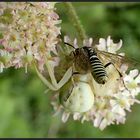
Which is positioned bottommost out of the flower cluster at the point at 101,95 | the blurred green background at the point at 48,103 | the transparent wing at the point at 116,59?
the blurred green background at the point at 48,103

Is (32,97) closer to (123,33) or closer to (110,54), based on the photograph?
(123,33)

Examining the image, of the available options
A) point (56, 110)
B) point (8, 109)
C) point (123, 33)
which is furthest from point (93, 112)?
point (123, 33)

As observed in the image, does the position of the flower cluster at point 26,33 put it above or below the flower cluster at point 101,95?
above

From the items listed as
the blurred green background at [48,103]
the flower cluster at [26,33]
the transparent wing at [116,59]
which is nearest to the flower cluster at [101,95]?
the transparent wing at [116,59]

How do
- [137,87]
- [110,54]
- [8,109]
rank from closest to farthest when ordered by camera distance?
[110,54], [137,87], [8,109]

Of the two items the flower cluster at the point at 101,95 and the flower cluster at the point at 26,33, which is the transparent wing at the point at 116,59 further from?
the flower cluster at the point at 26,33

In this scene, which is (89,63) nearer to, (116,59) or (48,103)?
(116,59)
